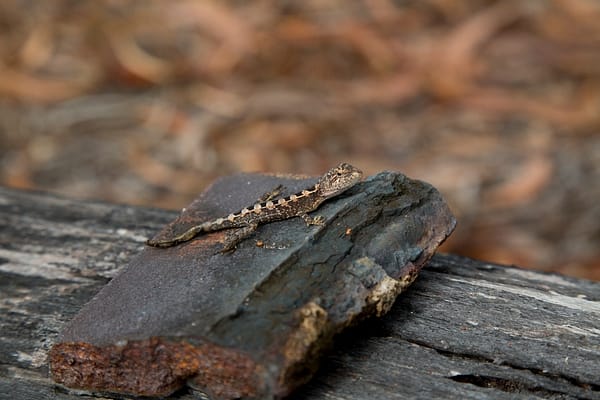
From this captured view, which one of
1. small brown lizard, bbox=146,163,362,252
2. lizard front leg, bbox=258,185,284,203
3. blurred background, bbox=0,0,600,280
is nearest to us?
small brown lizard, bbox=146,163,362,252

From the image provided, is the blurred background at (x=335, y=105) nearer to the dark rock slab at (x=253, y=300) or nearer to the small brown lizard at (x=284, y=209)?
the small brown lizard at (x=284, y=209)

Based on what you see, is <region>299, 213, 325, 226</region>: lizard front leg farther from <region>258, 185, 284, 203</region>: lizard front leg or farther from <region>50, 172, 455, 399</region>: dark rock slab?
<region>258, 185, 284, 203</region>: lizard front leg

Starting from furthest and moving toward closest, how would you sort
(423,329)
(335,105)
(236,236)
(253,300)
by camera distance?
(335,105)
(236,236)
(423,329)
(253,300)

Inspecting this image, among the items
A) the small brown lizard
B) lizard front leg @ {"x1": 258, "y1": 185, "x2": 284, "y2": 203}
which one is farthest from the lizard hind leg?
lizard front leg @ {"x1": 258, "y1": 185, "x2": 284, "y2": 203}

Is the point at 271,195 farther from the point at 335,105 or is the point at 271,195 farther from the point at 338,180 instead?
the point at 335,105

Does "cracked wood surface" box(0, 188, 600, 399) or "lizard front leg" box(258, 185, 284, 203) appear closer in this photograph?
"cracked wood surface" box(0, 188, 600, 399)

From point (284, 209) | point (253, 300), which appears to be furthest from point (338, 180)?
point (253, 300)
